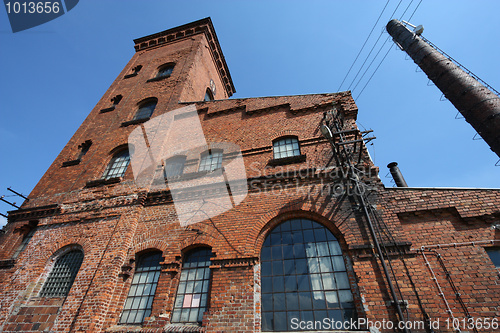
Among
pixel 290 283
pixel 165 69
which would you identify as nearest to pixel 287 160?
pixel 290 283

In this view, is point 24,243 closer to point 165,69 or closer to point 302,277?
point 302,277

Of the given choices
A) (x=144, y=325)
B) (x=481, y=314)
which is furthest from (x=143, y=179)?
(x=481, y=314)

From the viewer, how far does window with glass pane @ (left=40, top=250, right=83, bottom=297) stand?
22.2 feet

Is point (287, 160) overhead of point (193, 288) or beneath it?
overhead

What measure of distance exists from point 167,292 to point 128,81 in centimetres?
1254

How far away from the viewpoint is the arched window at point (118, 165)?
31.0ft

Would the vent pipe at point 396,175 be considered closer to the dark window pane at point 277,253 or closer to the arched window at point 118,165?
the dark window pane at point 277,253

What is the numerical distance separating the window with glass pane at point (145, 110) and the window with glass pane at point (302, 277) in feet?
28.4

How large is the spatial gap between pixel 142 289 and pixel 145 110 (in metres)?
8.44

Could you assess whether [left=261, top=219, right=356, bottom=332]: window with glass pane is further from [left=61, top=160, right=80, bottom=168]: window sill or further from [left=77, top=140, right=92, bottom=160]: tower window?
[left=77, top=140, right=92, bottom=160]: tower window

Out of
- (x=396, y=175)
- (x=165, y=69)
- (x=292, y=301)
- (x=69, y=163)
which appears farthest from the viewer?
(x=165, y=69)

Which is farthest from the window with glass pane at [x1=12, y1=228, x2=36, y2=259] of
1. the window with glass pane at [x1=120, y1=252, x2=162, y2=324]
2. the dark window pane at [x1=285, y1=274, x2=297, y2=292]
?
the dark window pane at [x1=285, y1=274, x2=297, y2=292]

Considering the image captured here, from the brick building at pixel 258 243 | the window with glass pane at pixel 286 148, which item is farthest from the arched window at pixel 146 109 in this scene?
the window with glass pane at pixel 286 148

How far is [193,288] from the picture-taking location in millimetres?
5879
